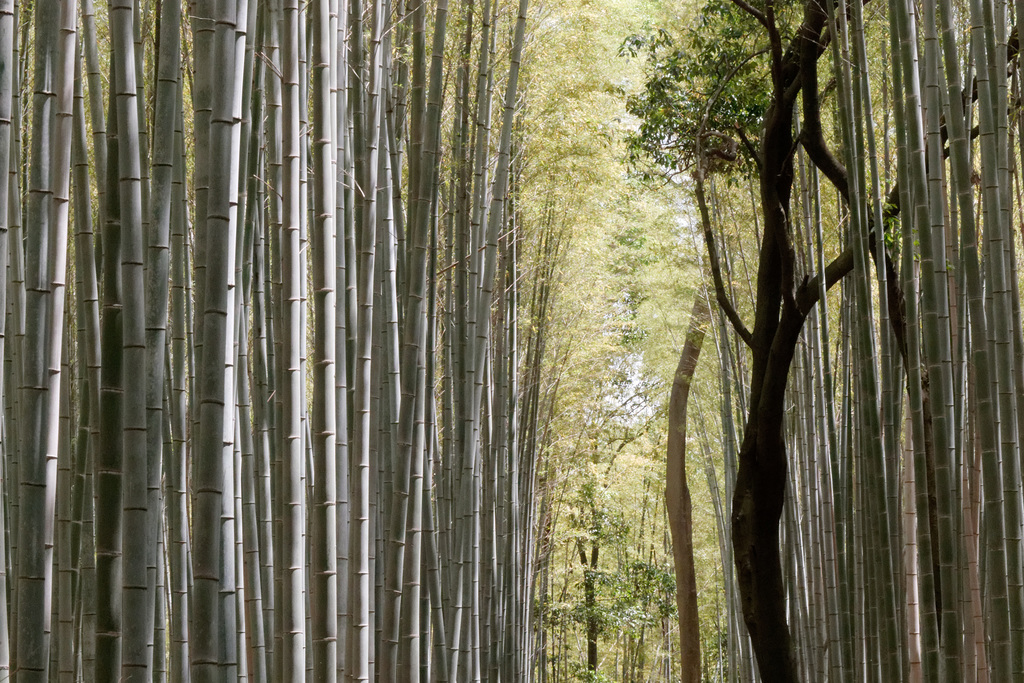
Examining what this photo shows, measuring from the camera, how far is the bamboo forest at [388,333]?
1.50 metres

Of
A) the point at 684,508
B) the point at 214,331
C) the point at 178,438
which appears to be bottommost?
the point at 684,508

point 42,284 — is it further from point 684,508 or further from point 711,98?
point 684,508

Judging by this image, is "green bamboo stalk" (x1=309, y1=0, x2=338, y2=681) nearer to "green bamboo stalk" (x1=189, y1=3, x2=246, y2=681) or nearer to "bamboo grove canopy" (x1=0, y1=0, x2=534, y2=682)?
"bamboo grove canopy" (x1=0, y1=0, x2=534, y2=682)

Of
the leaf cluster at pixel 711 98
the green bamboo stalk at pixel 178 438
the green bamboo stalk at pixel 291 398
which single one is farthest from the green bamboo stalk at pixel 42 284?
the leaf cluster at pixel 711 98

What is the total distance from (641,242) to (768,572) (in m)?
4.47

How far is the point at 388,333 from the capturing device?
8.01 feet

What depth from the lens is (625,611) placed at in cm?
1035

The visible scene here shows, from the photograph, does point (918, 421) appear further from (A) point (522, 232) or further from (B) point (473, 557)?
(A) point (522, 232)

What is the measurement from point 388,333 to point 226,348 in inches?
42.0

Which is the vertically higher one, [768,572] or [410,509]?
[410,509]

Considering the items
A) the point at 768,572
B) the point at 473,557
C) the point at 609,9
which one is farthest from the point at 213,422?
the point at 609,9

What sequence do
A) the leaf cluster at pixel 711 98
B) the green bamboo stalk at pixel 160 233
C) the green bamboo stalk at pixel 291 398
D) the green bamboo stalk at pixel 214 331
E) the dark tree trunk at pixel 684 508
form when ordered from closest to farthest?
the green bamboo stalk at pixel 214 331
the green bamboo stalk at pixel 160 233
the green bamboo stalk at pixel 291 398
the leaf cluster at pixel 711 98
the dark tree trunk at pixel 684 508

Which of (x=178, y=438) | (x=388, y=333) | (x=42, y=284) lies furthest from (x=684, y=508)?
(x=42, y=284)

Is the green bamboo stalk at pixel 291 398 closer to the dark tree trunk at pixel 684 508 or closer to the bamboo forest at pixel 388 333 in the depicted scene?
the bamboo forest at pixel 388 333
